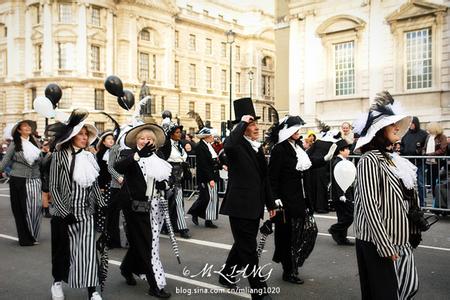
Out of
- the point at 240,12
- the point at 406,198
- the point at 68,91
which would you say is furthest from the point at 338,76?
the point at 240,12

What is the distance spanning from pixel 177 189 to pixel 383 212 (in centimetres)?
606

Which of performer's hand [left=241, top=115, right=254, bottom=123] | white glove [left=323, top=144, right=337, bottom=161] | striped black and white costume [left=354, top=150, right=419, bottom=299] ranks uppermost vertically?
performer's hand [left=241, top=115, right=254, bottom=123]

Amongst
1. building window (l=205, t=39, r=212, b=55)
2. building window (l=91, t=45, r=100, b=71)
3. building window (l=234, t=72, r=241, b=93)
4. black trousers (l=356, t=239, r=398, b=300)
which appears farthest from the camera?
building window (l=234, t=72, r=241, b=93)

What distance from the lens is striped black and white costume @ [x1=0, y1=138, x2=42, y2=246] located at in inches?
348

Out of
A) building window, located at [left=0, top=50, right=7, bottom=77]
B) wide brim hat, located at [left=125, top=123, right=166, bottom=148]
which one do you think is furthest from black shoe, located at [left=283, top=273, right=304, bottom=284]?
building window, located at [left=0, top=50, right=7, bottom=77]

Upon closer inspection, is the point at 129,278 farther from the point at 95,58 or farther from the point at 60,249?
the point at 95,58

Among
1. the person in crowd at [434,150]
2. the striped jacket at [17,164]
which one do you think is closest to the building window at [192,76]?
the person in crowd at [434,150]

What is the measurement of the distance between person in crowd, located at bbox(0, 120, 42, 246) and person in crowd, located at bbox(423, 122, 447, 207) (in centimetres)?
827

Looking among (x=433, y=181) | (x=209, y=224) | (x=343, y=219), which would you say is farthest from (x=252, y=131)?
(x=433, y=181)

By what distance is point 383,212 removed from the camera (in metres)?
3.89

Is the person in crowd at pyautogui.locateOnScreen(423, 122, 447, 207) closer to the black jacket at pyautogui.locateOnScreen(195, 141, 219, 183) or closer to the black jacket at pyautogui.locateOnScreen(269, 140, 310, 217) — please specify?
the black jacket at pyautogui.locateOnScreen(195, 141, 219, 183)

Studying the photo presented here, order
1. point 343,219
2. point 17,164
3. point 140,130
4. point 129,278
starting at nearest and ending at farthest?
point 140,130 < point 129,278 < point 343,219 < point 17,164

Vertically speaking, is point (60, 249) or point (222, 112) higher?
point (222, 112)

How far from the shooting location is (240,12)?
8150 cm
